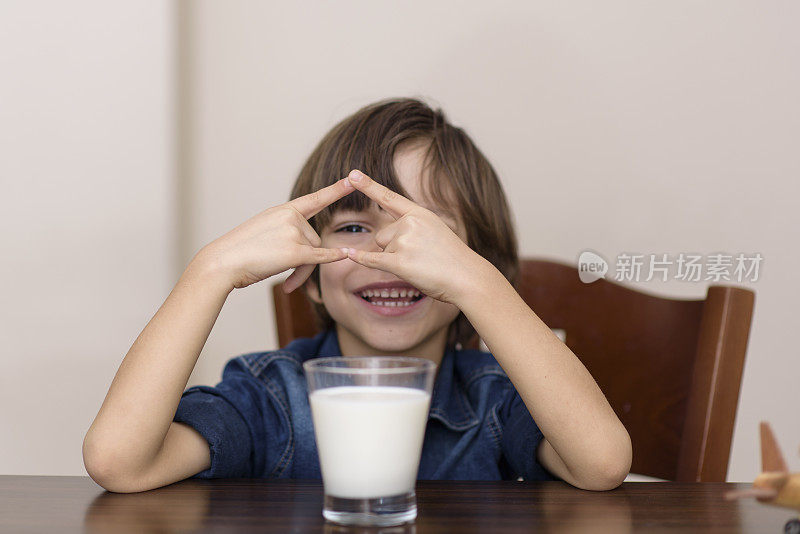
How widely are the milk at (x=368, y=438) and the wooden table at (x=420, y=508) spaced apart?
0.10ft

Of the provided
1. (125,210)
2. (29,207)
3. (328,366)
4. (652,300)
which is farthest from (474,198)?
(29,207)

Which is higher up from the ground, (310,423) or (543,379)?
(543,379)

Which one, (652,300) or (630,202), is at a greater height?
(630,202)

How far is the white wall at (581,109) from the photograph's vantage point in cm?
162

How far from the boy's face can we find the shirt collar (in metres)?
0.08

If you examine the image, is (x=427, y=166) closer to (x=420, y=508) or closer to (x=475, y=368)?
(x=475, y=368)

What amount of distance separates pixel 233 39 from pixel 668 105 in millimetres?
958

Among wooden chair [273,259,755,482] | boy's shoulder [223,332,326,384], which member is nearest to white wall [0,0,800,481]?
wooden chair [273,259,755,482]

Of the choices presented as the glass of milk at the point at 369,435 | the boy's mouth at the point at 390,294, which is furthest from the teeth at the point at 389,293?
the glass of milk at the point at 369,435

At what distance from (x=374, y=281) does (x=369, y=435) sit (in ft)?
1.54

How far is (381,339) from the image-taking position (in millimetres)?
1015

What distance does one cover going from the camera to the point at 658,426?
3.77 feet

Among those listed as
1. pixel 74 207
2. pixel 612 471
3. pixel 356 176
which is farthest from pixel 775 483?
pixel 74 207

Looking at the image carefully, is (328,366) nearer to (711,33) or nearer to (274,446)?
(274,446)
